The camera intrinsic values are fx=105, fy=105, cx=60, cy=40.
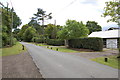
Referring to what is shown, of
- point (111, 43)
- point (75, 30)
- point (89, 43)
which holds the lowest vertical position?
point (111, 43)

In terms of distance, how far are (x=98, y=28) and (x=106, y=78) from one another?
187 ft

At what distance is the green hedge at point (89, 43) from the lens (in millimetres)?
18562

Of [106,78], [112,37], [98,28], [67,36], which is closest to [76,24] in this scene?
[67,36]

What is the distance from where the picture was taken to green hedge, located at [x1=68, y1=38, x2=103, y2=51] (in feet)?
60.9

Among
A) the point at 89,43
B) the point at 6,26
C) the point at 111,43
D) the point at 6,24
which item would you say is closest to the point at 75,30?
the point at 89,43

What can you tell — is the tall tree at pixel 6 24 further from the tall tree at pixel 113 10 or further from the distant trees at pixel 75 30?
the tall tree at pixel 113 10

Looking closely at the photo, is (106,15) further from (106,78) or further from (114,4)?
(106,78)

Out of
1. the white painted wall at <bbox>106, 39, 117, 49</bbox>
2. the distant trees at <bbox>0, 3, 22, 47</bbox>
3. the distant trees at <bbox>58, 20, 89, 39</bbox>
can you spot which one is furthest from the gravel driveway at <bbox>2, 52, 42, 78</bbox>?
the white painted wall at <bbox>106, 39, 117, 49</bbox>

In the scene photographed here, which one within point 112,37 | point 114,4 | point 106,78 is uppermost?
point 114,4

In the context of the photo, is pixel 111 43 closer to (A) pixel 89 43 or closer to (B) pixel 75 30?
(A) pixel 89 43

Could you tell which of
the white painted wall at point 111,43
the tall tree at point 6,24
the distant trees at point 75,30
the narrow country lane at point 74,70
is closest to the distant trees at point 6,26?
the tall tree at point 6,24

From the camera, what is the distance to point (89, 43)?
20.1 m

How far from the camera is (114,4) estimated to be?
1142 cm

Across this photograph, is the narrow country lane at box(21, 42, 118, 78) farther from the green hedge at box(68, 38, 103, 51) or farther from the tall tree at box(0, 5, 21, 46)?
the tall tree at box(0, 5, 21, 46)
